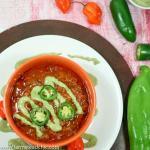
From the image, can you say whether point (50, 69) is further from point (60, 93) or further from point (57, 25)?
point (57, 25)

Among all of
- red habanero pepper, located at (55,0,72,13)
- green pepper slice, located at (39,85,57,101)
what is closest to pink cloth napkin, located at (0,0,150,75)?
red habanero pepper, located at (55,0,72,13)

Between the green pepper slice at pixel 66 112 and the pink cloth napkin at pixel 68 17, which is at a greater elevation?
the pink cloth napkin at pixel 68 17

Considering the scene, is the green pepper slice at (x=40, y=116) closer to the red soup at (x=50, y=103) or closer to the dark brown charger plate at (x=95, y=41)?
the red soup at (x=50, y=103)

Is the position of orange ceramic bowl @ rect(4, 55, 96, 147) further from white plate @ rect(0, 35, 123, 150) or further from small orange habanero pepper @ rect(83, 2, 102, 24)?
small orange habanero pepper @ rect(83, 2, 102, 24)

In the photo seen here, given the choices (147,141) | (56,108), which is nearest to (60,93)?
(56,108)

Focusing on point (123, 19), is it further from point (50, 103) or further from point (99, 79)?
point (50, 103)

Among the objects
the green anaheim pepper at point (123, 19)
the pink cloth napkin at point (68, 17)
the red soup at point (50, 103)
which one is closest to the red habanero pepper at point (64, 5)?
the pink cloth napkin at point (68, 17)
